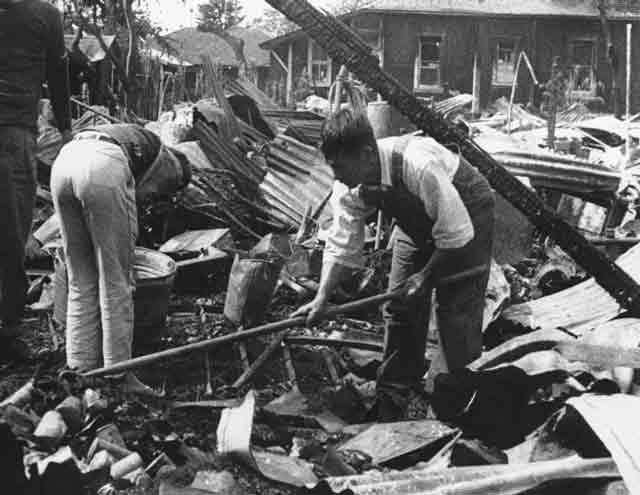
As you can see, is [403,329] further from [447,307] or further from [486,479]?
[486,479]

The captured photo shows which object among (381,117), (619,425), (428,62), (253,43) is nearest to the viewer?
(619,425)

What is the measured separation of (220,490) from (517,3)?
81.8ft

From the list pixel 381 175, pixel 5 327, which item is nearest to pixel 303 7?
pixel 381 175

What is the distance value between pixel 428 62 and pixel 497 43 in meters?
2.44

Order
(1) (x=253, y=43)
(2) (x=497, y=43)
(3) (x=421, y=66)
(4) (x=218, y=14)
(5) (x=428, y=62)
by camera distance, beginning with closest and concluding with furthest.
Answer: (2) (x=497, y=43), (3) (x=421, y=66), (5) (x=428, y=62), (1) (x=253, y=43), (4) (x=218, y=14)

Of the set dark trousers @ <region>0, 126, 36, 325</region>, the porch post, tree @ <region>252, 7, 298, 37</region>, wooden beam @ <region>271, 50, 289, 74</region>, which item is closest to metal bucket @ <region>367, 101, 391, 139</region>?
dark trousers @ <region>0, 126, 36, 325</region>

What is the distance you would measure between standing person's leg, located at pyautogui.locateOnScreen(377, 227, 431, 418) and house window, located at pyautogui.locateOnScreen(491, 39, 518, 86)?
22502mm

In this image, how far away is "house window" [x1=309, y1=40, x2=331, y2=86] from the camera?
2655 cm

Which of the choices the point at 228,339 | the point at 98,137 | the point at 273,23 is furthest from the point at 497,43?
the point at 273,23

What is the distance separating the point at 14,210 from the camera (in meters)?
4.84

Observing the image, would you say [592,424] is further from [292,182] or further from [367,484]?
[292,182]

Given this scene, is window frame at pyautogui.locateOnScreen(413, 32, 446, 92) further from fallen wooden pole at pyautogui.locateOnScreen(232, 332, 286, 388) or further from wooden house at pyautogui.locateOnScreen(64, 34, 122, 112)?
fallen wooden pole at pyautogui.locateOnScreen(232, 332, 286, 388)

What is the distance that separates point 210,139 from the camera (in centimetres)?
909

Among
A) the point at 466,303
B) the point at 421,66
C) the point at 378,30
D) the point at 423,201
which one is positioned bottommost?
the point at 466,303
